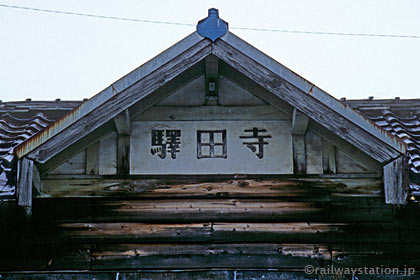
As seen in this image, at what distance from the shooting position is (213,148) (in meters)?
6.96

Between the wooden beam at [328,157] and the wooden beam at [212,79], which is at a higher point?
the wooden beam at [212,79]

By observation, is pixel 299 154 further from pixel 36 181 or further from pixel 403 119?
pixel 36 181

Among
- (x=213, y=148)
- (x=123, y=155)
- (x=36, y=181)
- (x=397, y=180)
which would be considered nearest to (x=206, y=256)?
(x=213, y=148)

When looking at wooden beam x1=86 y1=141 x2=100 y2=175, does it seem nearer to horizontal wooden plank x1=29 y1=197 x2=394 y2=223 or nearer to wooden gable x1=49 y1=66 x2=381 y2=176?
wooden gable x1=49 y1=66 x2=381 y2=176

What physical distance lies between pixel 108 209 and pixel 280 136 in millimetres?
2185

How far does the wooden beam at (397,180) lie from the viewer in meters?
6.33

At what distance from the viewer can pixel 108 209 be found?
6.88 metres

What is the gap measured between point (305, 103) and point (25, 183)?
3158mm

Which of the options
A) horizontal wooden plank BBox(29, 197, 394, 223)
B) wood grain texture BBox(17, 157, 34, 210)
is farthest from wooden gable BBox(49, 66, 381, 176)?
wood grain texture BBox(17, 157, 34, 210)

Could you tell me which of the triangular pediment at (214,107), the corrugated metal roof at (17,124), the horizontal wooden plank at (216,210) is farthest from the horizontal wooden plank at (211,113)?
the corrugated metal roof at (17,124)

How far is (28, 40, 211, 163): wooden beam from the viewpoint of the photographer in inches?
253

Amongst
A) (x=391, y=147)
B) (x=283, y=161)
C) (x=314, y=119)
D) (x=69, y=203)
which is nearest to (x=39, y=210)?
(x=69, y=203)

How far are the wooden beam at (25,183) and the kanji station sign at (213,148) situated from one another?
1157mm

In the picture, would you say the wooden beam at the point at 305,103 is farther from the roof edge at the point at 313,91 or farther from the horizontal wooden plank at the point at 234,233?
the horizontal wooden plank at the point at 234,233
